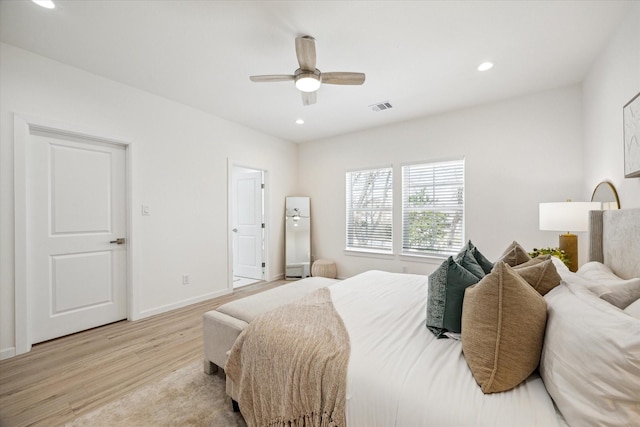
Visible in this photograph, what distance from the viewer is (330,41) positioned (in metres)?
2.22

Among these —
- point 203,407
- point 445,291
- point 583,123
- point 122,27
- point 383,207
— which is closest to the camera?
point 445,291

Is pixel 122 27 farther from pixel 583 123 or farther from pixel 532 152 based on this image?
pixel 583 123

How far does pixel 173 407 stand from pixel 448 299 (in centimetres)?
181

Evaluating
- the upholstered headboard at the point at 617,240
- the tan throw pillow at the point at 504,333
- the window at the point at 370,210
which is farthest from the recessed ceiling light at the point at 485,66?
the tan throw pillow at the point at 504,333

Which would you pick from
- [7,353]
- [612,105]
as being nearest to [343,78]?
[612,105]

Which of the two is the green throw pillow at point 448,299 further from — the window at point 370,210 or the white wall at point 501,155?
the window at point 370,210

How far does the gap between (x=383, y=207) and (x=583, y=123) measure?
2602 millimetres

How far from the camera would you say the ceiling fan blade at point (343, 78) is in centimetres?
222

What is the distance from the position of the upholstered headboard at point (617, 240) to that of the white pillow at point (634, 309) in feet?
1.71

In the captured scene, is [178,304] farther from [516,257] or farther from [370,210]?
[516,257]

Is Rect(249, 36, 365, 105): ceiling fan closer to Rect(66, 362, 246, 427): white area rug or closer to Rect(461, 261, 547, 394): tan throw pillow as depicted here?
Rect(461, 261, 547, 394): tan throw pillow

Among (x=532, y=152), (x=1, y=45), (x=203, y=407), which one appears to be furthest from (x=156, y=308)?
(x=532, y=152)

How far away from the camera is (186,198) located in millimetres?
3564

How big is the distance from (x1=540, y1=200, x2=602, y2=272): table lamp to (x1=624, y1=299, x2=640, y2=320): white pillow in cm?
163
